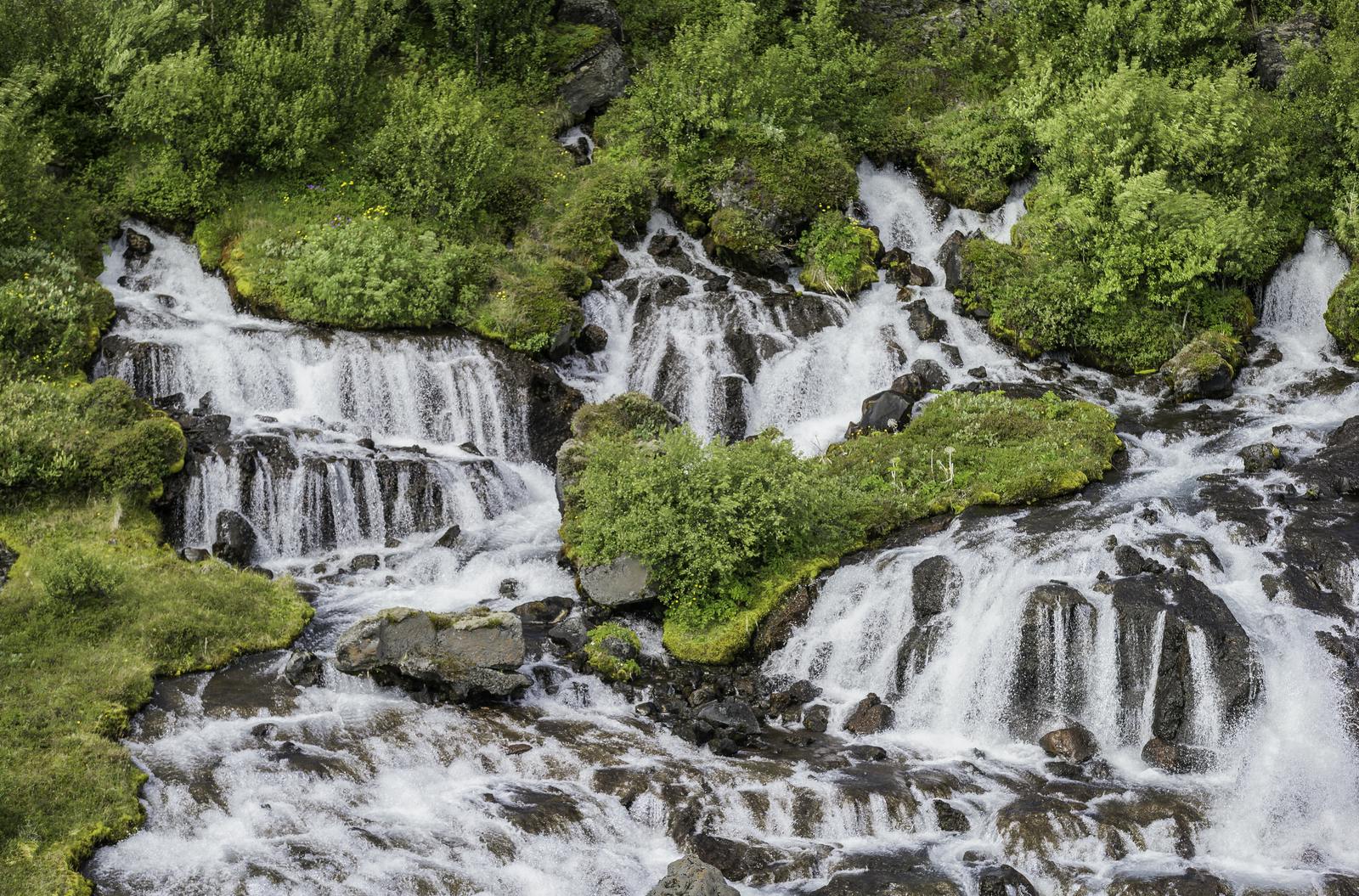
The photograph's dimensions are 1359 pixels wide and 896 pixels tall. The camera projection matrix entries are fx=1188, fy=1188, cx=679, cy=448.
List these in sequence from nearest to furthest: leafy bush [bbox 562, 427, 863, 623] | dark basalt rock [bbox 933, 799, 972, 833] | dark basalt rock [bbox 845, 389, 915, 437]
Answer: dark basalt rock [bbox 933, 799, 972, 833] → leafy bush [bbox 562, 427, 863, 623] → dark basalt rock [bbox 845, 389, 915, 437]

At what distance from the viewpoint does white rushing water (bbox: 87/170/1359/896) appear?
16.1 metres

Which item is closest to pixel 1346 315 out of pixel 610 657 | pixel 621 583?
pixel 621 583

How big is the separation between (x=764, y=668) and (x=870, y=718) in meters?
2.56

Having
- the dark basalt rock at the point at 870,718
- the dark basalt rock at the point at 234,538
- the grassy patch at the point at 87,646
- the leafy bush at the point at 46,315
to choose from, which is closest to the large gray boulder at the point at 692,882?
the dark basalt rock at the point at 870,718

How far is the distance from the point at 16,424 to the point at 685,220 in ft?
62.2

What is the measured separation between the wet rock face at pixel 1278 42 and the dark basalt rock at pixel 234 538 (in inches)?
1218

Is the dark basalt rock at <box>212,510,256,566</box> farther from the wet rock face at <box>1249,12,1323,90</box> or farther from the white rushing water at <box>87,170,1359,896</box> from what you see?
the wet rock face at <box>1249,12,1323,90</box>

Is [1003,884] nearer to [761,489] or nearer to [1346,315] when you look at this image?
[761,489]

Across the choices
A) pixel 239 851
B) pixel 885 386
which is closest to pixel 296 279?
pixel 885 386

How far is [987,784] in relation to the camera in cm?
1802

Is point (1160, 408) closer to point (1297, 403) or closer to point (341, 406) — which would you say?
point (1297, 403)

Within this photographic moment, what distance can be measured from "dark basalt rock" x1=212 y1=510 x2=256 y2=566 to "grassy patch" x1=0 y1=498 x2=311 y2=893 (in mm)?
1051

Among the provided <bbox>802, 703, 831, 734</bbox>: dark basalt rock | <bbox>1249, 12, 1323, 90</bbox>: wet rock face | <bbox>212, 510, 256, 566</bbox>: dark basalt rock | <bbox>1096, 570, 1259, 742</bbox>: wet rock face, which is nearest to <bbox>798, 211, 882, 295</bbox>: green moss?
<bbox>1249, 12, 1323, 90</bbox>: wet rock face

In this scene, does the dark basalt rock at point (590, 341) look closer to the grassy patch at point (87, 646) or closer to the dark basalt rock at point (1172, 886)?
the grassy patch at point (87, 646)
